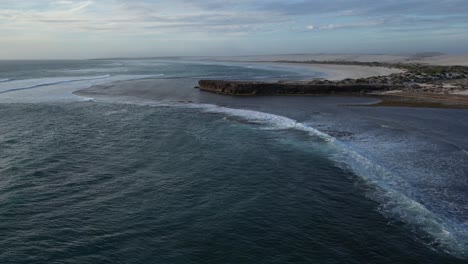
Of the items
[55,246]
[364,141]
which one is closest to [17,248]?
[55,246]

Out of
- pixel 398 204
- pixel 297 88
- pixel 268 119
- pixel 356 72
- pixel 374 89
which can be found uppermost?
pixel 356 72

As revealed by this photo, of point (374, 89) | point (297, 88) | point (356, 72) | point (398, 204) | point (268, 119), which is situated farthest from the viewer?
point (356, 72)

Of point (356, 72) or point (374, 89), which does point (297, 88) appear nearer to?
point (374, 89)

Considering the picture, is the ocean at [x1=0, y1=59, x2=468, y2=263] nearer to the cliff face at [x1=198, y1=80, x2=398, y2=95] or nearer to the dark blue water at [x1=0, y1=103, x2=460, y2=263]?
the dark blue water at [x1=0, y1=103, x2=460, y2=263]

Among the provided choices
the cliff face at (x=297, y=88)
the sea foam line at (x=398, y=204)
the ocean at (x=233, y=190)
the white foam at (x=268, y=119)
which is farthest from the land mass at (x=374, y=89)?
the sea foam line at (x=398, y=204)

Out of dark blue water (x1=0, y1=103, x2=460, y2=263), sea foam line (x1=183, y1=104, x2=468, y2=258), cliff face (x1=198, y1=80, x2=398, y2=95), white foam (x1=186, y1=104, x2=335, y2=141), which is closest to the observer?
dark blue water (x1=0, y1=103, x2=460, y2=263)

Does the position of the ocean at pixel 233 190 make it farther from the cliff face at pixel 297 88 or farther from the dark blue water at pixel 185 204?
the cliff face at pixel 297 88

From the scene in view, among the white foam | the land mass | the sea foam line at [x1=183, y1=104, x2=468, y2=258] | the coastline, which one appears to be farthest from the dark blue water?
the coastline

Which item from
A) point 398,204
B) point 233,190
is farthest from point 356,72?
point 233,190
